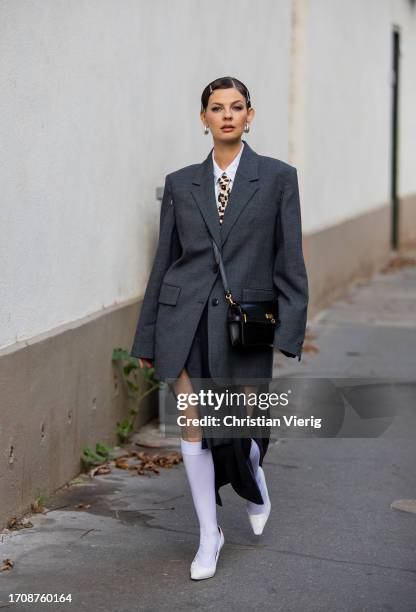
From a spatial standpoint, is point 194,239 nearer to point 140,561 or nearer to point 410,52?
point 140,561

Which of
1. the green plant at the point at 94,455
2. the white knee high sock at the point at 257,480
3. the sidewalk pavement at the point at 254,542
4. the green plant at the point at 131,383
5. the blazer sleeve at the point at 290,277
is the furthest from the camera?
the green plant at the point at 131,383

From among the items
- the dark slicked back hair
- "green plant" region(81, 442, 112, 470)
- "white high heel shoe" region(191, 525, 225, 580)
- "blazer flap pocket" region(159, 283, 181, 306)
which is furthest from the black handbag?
"green plant" region(81, 442, 112, 470)

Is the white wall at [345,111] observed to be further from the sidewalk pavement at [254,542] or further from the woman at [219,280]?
the woman at [219,280]

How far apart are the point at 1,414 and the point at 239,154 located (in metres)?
1.39

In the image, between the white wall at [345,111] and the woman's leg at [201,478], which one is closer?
the woman's leg at [201,478]

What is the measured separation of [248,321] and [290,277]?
24cm

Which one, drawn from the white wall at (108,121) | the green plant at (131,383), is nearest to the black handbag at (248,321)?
the white wall at (108,121)

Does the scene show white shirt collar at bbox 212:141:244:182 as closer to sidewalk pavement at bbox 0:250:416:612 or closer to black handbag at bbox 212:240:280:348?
black handbag at bbox 212:240:280:348

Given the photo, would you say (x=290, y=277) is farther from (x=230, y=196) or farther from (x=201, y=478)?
(x=201, y=478)

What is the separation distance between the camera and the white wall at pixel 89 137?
16.3 ft

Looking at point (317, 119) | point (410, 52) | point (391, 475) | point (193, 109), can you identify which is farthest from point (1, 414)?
point (410, 52)

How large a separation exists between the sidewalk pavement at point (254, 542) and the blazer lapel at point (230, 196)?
1249mm

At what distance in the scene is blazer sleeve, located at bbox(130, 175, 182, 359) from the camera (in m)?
4.55

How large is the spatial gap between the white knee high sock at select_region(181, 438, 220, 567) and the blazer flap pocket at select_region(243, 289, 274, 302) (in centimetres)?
56
